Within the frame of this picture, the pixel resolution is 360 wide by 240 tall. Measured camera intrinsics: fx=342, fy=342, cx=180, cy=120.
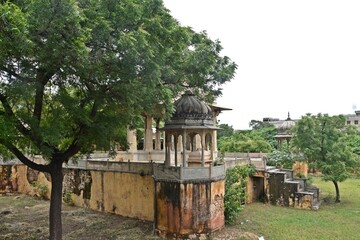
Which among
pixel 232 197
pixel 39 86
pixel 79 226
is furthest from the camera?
pixel 79 226

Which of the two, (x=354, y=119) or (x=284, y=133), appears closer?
(x=284, y=133)

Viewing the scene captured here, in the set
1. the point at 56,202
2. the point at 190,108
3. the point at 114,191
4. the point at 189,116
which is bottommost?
the point at 114,191

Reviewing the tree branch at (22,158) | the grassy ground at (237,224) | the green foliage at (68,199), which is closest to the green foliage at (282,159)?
the grassy ground at (237,224)

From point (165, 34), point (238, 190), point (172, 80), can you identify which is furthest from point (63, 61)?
point (238, 190)

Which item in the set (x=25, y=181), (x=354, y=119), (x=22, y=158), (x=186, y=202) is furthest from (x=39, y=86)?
(x=354, y=119)

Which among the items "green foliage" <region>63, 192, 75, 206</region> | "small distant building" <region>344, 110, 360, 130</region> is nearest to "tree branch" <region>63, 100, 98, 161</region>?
"green foliage" <region>63, 192, 75, 206</region>

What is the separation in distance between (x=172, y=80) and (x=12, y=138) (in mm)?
6405

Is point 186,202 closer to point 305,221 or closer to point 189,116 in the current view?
point 189,116

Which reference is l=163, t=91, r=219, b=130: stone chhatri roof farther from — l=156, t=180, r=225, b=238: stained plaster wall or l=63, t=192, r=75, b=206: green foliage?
l=63, t=192, r=75, b=206: green foliage

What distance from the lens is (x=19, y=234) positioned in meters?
16.0

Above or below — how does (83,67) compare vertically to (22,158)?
above

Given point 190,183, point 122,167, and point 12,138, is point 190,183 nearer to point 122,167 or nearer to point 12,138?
point 122,167

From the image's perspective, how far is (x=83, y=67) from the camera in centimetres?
1012

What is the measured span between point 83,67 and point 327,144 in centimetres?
1768
